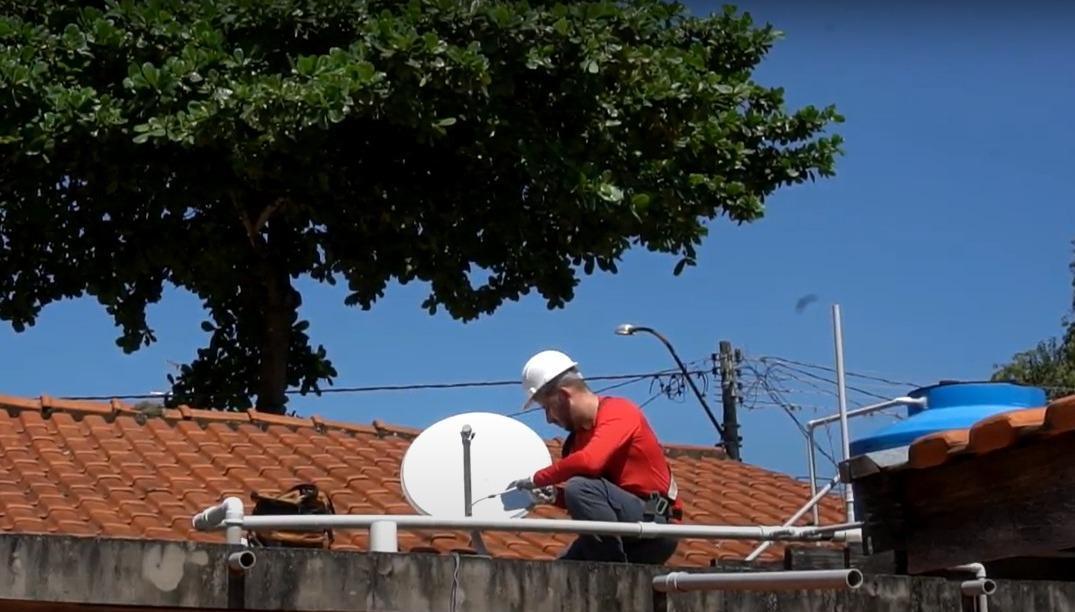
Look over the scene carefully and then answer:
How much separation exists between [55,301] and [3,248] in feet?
2.61

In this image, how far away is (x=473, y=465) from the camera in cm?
788

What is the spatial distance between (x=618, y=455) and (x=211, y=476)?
13.6 feet

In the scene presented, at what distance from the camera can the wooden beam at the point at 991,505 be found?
6.04m

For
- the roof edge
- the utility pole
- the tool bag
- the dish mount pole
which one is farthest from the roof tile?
the utility pole

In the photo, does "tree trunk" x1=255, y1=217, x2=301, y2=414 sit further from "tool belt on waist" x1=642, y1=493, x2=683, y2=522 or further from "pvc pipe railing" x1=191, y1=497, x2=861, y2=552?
"pvc pipe railing" x1=191, y1=497, x2=861, y2=552

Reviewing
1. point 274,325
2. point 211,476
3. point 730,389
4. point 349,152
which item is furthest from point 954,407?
point 730,389

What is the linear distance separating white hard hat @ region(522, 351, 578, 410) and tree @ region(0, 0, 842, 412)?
7.77 m

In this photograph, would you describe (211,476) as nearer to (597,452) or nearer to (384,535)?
(597,452)

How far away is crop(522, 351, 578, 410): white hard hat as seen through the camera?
7.21 metres

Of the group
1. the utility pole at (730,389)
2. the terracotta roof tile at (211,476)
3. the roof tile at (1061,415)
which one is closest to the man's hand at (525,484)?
the terracotta roof tile at (211,476)

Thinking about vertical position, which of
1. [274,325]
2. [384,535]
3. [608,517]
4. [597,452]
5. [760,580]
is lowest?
[760,580]

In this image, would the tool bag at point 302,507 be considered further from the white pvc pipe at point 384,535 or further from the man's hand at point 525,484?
the white pvc pipe at point 384,535

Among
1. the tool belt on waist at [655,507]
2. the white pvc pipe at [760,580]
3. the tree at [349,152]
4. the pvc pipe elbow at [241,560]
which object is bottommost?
the white pvc pipe at [760,580]

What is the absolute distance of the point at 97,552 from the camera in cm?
535
